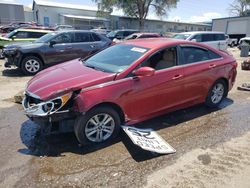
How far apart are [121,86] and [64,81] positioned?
866 millimetres

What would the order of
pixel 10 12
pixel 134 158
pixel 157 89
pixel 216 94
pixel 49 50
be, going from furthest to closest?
pixel 10 12 < pixel 49 50 < pixel 216 94 < pixel 157 89 < pixel 134 158

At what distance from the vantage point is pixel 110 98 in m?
3.64

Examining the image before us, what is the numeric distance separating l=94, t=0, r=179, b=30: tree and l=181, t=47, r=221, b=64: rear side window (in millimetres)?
37984

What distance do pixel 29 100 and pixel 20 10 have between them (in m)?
51.5

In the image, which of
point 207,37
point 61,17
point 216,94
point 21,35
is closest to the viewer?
point 216,94

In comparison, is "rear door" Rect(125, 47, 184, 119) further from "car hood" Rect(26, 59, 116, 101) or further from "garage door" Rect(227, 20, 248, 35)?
"garage door" Rect(227, 20, 248, 35)

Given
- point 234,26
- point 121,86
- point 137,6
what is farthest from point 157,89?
point 137,6

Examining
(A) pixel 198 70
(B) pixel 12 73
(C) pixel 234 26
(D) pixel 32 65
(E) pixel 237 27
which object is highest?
(C) pixel 234 26

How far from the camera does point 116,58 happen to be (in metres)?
4.41

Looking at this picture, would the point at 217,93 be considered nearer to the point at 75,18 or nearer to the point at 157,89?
the point at 157,89

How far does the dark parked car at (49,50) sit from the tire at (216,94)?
15.8 ft

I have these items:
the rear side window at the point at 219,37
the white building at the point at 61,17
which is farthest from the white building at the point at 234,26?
the white building at the point at 61,17

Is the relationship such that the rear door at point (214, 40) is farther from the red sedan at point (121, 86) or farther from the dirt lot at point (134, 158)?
the dirt lot at point (134, 158)

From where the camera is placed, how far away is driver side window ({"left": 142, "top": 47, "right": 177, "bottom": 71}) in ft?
14.0
